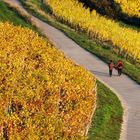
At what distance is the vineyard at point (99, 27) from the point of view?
55.5 meters

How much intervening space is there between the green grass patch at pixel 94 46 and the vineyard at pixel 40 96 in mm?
11991

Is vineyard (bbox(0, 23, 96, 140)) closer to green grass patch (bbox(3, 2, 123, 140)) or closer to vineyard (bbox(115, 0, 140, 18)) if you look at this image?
green grass patch (bbox(3, 2, 123, 140))

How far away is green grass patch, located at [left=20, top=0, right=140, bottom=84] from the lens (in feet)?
158

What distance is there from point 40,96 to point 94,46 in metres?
27.6

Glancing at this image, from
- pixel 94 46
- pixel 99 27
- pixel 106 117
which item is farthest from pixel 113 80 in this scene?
pixel 99 27

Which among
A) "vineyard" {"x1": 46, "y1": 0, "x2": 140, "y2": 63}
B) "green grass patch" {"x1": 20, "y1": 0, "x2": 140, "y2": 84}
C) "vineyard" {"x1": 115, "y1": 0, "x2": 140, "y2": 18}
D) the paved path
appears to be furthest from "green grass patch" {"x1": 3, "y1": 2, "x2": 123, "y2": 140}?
"vineyard" {"x1": 115, "y1": 0, "x2": 140, "y2": 18}

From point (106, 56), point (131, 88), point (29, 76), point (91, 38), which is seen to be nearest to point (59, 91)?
point (29, 76)

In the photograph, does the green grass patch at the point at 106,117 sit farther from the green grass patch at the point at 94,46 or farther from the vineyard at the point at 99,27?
the vineyard at the point at 99,27

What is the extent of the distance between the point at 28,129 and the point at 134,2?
52726mm

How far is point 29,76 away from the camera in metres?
28.5

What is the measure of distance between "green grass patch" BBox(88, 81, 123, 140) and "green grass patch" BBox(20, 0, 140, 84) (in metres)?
6.74

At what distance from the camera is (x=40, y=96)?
26.4 m

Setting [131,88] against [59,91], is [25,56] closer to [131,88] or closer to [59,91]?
[59,91]

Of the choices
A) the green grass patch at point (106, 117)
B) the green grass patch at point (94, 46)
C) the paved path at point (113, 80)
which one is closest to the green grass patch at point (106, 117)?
the green grass patch at point (106, 117)
